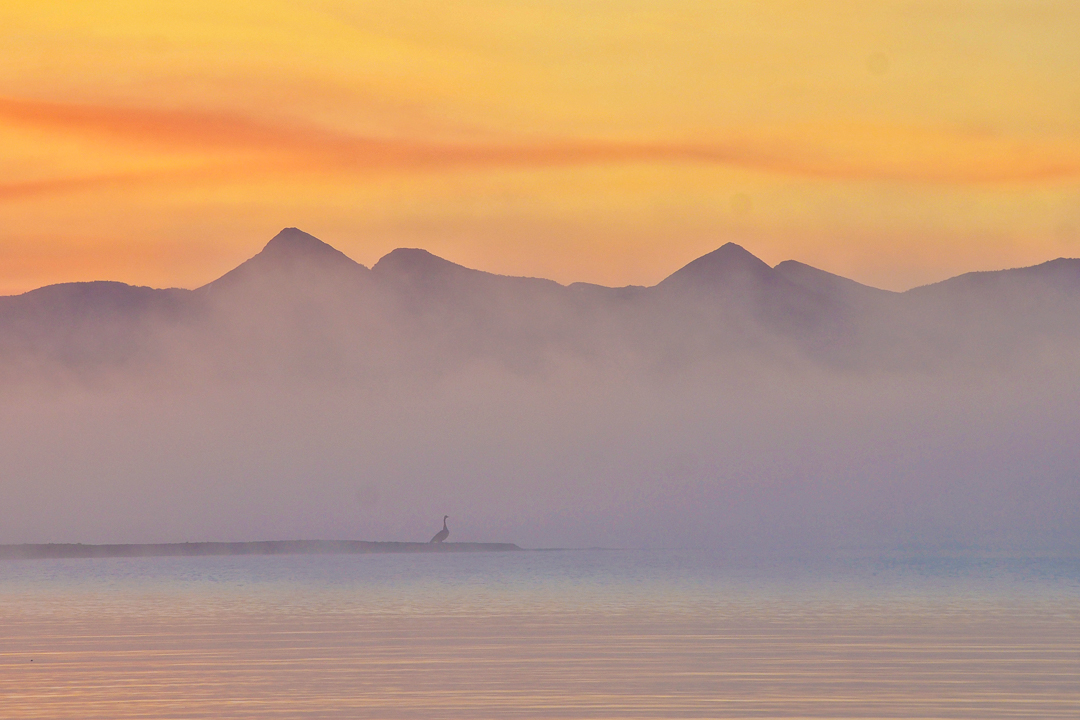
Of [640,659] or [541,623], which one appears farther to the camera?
[541,623]

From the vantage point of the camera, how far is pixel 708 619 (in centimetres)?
5959

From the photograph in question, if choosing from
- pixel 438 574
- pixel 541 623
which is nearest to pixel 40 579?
pixel 438 574

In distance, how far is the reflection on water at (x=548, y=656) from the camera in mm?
33000

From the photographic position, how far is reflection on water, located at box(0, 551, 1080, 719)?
33.0 meters

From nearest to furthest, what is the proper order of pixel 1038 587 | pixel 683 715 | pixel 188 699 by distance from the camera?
pixel 683 715, pixel 188 699, pixel 1038 587

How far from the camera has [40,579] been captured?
12494 centimetres

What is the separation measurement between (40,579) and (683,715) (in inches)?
4125

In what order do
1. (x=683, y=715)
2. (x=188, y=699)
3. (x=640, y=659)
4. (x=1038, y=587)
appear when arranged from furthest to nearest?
(x=1038, y=587) < (x=640, y=659) < (x=188, y=699) < (x=683, y=715)

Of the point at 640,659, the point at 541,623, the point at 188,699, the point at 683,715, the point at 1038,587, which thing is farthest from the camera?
the point at 1038,587

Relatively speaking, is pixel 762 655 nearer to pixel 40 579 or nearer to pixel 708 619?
pixel 708 619

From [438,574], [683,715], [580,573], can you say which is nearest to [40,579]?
[438,574]

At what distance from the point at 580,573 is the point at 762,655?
83783 millimetres

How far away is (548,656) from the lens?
144 ft

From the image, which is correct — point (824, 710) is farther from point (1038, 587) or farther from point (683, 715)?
point (1038, 587)
